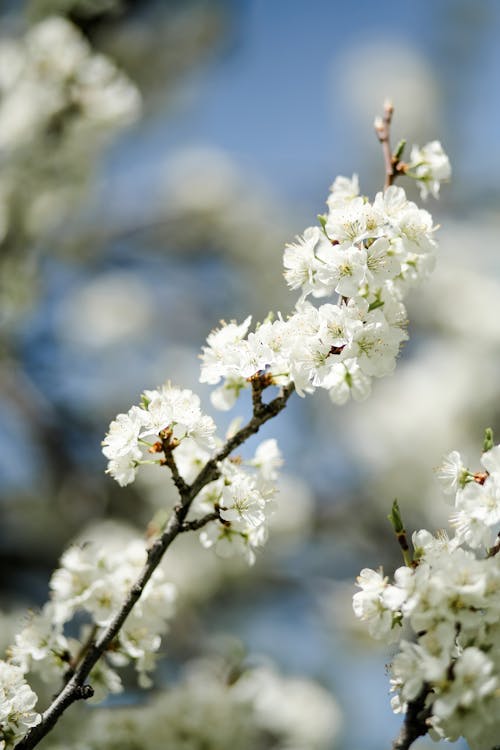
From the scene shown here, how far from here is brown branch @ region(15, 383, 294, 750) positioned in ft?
4.25

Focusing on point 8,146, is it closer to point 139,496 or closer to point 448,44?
point 139,496

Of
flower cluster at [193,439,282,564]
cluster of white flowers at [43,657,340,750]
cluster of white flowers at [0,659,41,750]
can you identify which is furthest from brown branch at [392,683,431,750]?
cluster of white flowers at [43,657,340,750]

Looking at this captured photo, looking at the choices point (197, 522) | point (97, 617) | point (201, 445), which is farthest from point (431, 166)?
point (97, 617)

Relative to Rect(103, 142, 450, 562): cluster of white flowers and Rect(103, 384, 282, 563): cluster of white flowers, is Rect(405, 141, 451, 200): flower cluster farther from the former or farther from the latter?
Rect(103, 384, 282, 563): cluster of white flowers

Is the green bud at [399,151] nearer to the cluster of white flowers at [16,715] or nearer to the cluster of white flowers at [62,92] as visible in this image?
the cluster of white flowers at [16,715]

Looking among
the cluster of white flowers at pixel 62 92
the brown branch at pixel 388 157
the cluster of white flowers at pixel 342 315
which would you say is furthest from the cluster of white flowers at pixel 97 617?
the cluster of white flowers at pixel 62 92

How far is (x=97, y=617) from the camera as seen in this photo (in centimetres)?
157

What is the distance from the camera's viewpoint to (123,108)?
324 centimetres

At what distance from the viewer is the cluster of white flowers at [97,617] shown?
1.56 meters

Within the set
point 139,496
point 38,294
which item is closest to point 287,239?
point 139,496

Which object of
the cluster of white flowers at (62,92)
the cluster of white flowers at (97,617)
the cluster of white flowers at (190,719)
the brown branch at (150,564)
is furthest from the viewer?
the cluster of white flowers at (62,92)

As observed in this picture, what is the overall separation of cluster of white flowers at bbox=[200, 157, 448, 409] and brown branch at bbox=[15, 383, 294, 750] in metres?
0.08

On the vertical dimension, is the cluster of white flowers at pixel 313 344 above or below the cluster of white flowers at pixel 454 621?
above

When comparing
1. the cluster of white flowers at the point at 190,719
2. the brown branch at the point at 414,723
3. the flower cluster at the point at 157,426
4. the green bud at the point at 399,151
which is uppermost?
the green bud at the point at 399,151
